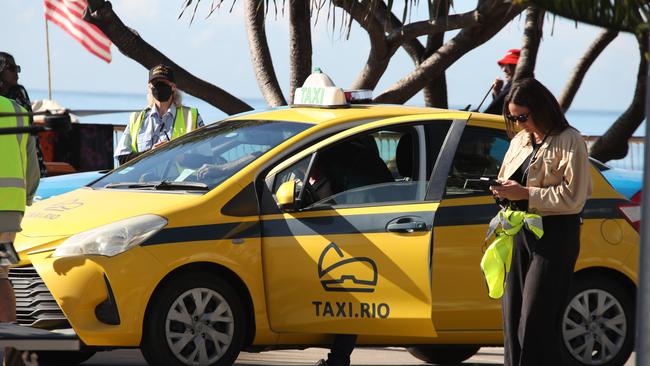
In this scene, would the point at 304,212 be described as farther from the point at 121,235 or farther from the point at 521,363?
the point at 521,363

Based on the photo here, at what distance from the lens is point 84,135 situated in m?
18.4

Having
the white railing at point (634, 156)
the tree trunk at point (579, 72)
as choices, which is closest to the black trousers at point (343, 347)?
the tree trunk at point (579, 72)

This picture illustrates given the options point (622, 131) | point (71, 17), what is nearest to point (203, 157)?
point (622, 131)

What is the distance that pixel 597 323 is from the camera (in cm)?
821

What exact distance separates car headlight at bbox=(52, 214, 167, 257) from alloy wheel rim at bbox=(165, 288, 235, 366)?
392 millimetres

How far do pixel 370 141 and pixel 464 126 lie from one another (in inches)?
21.5

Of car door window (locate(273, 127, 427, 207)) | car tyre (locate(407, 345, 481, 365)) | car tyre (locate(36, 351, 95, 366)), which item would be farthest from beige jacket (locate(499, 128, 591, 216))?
car tyre (locate(36, 351, 95, 366))

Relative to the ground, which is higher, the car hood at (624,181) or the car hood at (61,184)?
the car hood at (624,181)

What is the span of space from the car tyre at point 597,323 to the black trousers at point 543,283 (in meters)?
1.32

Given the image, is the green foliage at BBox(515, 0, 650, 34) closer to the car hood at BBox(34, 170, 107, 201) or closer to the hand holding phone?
the hand holding phone

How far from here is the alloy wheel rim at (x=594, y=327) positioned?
812cm

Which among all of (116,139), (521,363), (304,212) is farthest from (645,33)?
(116,139)

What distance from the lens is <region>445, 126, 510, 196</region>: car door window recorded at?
26.5 feet

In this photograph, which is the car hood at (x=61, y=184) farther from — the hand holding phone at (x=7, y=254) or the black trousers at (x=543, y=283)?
the black trousers at (x=543, y=283)
